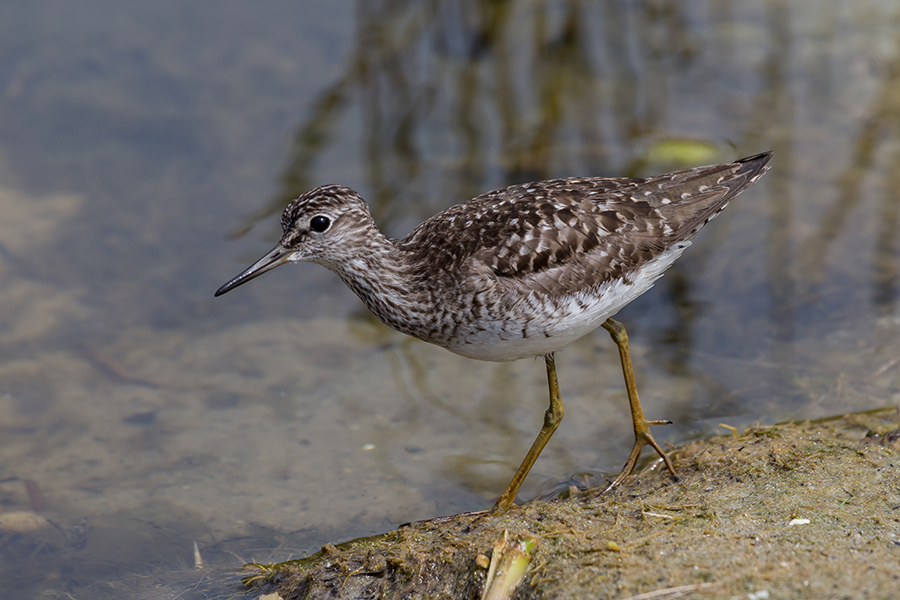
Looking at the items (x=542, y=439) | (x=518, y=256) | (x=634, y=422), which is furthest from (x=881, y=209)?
(x=518, y=256)

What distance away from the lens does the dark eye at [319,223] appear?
5559 mm

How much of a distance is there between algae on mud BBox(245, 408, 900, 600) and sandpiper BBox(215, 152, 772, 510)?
19.6 inches

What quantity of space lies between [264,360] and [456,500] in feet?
7.68

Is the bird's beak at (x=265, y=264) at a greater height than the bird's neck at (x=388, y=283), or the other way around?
the bird's beak at (x=265, y=264)

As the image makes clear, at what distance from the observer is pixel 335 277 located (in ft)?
28.2

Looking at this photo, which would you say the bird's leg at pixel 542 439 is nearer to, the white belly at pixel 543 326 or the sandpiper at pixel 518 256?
the sandpiper at pixel 518 256

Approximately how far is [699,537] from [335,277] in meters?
5.08

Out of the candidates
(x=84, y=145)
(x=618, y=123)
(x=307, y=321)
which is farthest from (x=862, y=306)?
(x=84, y=145)

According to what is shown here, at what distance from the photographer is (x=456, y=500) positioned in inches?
240

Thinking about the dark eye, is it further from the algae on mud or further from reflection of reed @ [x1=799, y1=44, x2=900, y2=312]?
reflection of reed @ [x1=799, y1=44, x2=900, y2=312]

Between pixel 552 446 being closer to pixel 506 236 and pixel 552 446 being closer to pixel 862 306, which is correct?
pixel 506 236

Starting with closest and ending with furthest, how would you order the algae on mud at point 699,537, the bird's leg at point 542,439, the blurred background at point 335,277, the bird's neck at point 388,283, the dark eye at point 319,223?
1. the algae on mud at point 699,537
2. the bird's neck at point 388,283
3. the dark eye at point 319,223
4. the bird's leg at point 542,439
5. the blurred background at point 335,277

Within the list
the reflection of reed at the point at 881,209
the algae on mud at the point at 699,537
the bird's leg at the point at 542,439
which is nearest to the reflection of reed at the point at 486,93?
the reflection of reed at the point at 881,209

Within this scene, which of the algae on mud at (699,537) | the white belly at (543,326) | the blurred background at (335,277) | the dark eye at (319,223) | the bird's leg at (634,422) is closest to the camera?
the algae on mud at (699,537)
